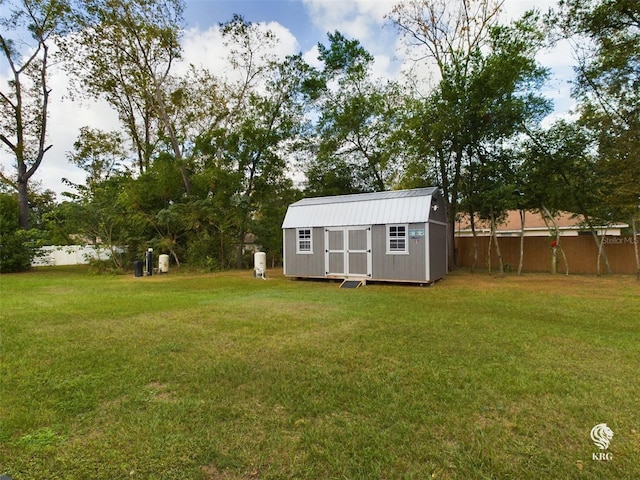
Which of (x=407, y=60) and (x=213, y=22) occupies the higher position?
(x=213, y=22)

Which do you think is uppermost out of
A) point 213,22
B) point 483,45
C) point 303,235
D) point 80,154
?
point 213,22

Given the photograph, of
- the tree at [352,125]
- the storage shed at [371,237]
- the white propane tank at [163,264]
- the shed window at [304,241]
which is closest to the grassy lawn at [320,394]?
the storage shed at [371,237]

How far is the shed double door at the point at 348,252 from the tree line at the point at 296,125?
4087 mm

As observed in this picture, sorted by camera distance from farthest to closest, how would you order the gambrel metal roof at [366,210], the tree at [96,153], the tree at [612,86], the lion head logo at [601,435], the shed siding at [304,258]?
the tree at [96,153]
the shed siding at [304,258]
the gambrel metal roof at [366,210]
the tree at [612,86]
the lion head logo at [601,435]

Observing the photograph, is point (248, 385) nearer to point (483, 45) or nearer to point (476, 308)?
point (476, 308)

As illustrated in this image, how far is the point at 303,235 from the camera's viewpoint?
35.7 feet

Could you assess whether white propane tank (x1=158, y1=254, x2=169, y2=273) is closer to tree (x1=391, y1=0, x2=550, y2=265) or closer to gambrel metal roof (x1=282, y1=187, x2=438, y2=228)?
gambrel metal roof (x1=282, y1=187, x2=438, y2=228)

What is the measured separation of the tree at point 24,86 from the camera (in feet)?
47.3

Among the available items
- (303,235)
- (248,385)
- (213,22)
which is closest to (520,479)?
(248,385)

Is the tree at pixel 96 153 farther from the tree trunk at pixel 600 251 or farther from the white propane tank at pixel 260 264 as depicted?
the tree trunk at pixel 600 251

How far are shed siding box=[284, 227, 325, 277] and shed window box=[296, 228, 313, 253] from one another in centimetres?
11

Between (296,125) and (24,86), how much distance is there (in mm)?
12878

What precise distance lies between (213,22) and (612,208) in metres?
16.5

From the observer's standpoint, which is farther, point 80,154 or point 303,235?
point 80,154
